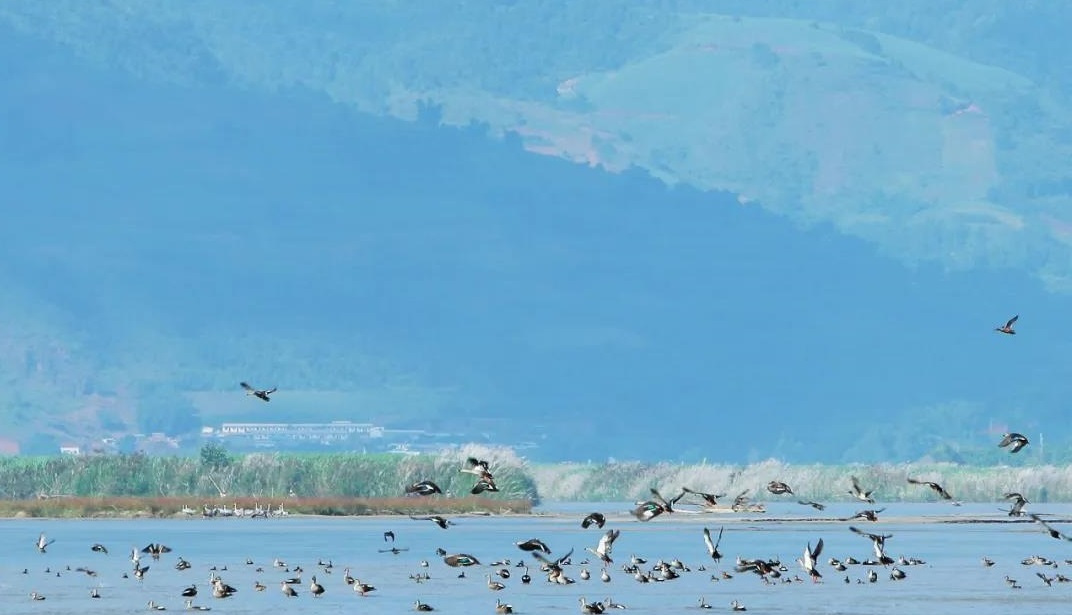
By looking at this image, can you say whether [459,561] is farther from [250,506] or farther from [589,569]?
[250,506]

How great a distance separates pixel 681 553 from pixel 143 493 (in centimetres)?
3515

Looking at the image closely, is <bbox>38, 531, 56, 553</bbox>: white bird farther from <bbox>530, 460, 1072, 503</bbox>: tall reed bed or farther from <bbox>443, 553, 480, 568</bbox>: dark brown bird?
<bbox>530, 460, 1072, 503</bbox>: tall reed bed

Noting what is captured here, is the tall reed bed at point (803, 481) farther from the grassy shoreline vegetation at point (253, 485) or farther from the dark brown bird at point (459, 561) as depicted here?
the dark brown bird at point (459, 561)

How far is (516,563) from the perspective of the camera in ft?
205

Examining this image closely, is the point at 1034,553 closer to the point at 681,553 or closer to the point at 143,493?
the point at 681,553

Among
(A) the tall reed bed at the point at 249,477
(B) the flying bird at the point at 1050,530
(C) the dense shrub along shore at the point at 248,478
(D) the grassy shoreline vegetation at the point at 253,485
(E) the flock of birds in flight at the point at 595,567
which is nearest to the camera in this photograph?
(E) the flock of birds in flight at the point at 595,567

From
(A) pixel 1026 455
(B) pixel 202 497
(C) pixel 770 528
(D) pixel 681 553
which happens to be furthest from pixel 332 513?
(A) pixel 1026 455

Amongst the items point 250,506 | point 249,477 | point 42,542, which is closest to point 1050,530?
point 42,542

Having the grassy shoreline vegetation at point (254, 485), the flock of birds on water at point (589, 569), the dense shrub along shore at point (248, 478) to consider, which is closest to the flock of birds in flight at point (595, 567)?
the flock of birds on water at point (589, 569)

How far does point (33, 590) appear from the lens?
5450 cm

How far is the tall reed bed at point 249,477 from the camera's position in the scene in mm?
98125

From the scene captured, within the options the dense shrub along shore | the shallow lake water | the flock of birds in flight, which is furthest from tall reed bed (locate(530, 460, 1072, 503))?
the flock of birds in flight

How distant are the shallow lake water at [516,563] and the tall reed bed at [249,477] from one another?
114 inches

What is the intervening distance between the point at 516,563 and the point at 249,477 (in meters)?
38.5
